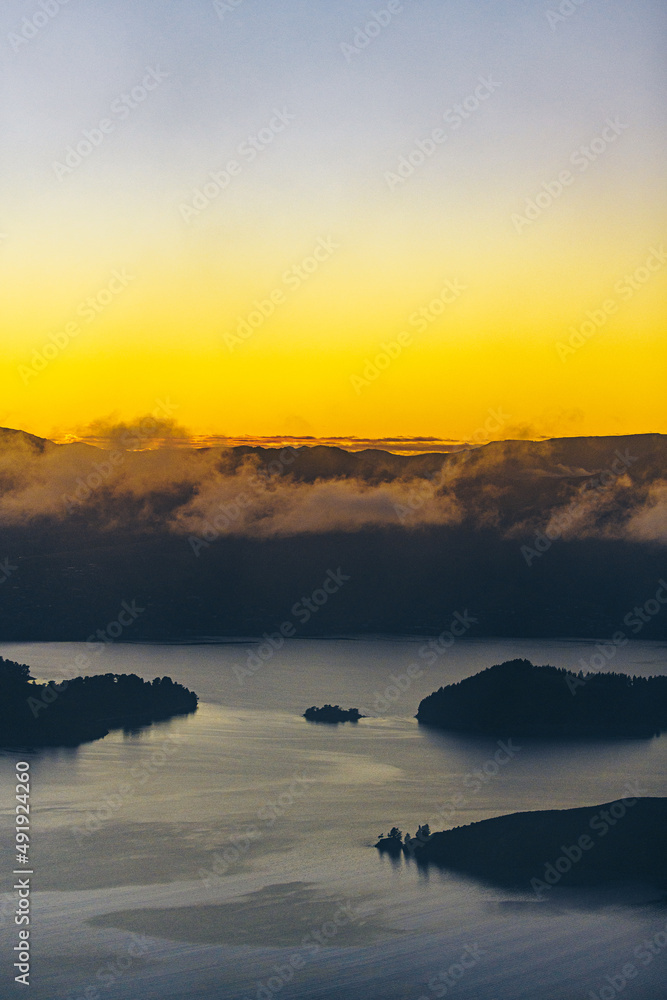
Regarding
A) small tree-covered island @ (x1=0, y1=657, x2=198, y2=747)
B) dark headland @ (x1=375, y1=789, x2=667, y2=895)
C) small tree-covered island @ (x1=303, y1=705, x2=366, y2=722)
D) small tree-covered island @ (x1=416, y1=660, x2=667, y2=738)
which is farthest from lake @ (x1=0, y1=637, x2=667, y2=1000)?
small tree-covered island @ (x1=416, y1=660, x2=667, y2=738)

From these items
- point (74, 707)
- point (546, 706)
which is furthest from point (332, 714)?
point (74, 707)

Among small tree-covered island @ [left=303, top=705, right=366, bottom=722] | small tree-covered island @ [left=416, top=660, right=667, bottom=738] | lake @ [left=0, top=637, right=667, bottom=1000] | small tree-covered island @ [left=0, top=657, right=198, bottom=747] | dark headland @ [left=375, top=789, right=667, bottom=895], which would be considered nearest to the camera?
lake @ [left=0, top=637, right=667, bottom=1000]

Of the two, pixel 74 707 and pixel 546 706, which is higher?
pixel 74 707

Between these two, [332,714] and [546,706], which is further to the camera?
[332,714]

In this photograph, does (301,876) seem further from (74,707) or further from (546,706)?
A: (546,706)

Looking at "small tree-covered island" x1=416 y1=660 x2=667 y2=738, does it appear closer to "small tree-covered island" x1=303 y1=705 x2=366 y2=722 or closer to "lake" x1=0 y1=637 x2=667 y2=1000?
"lake" x1=0 y1=637 x2=667 y2=1000
